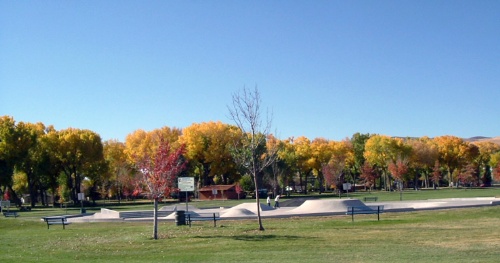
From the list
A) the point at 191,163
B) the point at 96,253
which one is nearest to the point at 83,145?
the point at 191,163

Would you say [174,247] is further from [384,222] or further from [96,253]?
[384,222]

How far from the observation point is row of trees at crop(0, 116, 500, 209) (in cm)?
8332

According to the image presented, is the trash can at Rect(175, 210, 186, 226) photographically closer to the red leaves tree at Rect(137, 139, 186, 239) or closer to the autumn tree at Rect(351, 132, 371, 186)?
the red leaves tree at Rect(137, 139, 186, 239)

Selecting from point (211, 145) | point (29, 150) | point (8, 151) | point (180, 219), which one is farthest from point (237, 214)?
point (211, 145)

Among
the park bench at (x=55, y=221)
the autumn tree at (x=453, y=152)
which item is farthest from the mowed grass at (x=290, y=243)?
the autumn tree at (x=453, y=152)

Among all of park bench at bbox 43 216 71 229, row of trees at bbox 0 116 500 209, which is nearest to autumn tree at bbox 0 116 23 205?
row of trees at bbox 0 116 500 209

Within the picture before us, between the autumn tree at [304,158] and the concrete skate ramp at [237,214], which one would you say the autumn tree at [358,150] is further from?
the concrete skate ramp at [237,214]

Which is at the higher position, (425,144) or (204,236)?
(425,144)

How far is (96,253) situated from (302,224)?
13853 mm

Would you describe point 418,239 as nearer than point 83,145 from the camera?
Yes

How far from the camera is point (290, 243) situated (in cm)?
2355

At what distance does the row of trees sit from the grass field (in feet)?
95.6

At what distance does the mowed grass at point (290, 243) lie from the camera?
19.4 meters

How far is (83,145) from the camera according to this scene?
284ft
